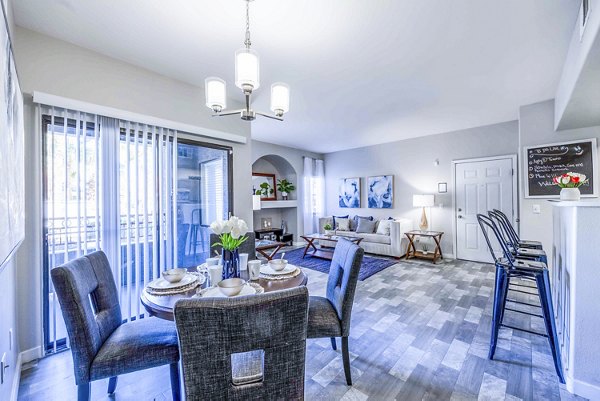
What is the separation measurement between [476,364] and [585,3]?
8.56ft

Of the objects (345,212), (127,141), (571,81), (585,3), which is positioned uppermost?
(585,3)

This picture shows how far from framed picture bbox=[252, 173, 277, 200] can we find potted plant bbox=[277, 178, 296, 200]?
0.64ft

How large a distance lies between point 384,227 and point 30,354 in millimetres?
5398

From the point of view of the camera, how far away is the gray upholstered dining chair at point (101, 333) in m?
1.24

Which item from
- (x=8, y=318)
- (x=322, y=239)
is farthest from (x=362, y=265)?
(x=8, y=318)

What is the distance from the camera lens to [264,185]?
6656mm

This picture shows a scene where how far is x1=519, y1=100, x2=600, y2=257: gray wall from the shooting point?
352 cm

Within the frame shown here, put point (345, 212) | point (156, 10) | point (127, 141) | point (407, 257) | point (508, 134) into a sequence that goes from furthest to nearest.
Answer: point (345, 212) → point (407, 257) → point (508, 134) → point (127, 141) → point (156, 10)

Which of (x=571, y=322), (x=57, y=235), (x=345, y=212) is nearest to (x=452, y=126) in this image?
(x=345, y=212)

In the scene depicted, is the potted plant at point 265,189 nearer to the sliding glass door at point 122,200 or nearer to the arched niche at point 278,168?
the arched niche at point 278,168

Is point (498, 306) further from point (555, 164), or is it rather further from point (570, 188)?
point (555, 164)

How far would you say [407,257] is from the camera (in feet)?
17.2

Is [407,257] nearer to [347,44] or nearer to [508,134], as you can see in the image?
[508,134]

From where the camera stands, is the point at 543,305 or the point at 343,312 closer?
the point at 343,312
